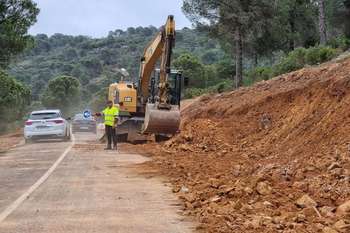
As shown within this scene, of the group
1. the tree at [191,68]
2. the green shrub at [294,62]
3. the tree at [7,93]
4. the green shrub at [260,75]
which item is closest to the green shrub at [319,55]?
the green shrub at [294,62]

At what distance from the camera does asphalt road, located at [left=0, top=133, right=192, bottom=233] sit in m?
9.16

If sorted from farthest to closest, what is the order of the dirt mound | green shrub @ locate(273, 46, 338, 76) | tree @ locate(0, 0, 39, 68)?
tree @ locate(0, 0, 39, 68), green shrub @ locate(273, 46, 338, 76), the dirt mound

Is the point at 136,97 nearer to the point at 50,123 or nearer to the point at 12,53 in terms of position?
the point at 50,123

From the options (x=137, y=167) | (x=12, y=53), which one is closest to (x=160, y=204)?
(x=137, y=167)

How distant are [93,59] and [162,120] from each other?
9505 cm

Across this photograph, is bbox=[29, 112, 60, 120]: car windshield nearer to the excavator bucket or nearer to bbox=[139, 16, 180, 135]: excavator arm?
bbox=[139, 16, 180, 135]: excavator arm

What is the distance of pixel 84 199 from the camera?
1159cm

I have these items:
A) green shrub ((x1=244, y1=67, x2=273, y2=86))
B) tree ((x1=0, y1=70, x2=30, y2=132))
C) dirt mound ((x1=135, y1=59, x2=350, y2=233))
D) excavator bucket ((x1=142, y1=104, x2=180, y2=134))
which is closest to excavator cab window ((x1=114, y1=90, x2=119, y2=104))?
dirt mound ((x1=135, y1=59, x2=350, y2=233))

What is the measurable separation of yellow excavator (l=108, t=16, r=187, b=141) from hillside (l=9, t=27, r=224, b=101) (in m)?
62.0

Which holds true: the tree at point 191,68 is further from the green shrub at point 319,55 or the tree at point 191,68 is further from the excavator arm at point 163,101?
the excavator arm at point 163,101

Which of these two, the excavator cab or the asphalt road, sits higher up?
the excavator cab

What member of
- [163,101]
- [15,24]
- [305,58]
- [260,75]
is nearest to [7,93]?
[15,24]

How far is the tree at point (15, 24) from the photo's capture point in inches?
1406

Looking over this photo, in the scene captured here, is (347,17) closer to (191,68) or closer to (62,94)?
(191,68)
